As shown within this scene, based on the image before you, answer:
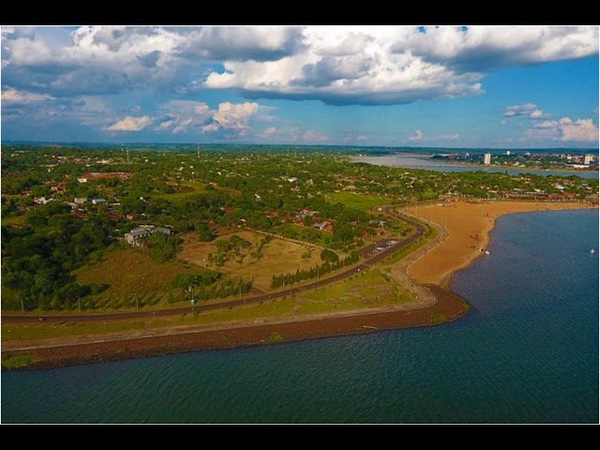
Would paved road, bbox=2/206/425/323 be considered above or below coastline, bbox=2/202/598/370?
above

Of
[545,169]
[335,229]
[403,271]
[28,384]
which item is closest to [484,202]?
[335,229]

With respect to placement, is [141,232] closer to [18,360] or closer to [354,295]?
[18,360]

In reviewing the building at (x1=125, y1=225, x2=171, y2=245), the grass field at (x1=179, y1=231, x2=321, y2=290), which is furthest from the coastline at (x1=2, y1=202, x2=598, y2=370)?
the building at (x1=125, y1=225, x2=171, y2=245)

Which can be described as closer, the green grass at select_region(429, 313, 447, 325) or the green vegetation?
the green grass at select_region(429, 313, 447, 325)

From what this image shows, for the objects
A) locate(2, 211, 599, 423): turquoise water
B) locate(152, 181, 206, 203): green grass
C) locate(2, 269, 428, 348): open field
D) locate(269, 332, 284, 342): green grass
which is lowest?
locate(2, 211, 599, 423): turquoise water

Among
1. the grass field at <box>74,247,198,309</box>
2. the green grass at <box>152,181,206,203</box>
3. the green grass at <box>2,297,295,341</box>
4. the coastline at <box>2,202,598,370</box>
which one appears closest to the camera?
the coastline at <box>2,202,598,370</box>

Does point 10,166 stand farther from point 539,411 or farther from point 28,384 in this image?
point 539,411

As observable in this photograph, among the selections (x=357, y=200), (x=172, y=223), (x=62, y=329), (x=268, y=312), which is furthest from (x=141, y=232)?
(x=357, y=200)

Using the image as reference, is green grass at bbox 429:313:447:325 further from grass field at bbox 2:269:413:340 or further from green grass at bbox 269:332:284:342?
green grass at bbox 269:332:284:342
